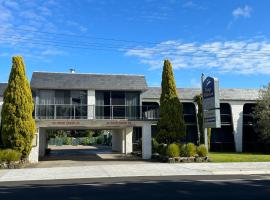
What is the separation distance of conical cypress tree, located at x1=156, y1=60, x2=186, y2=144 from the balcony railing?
1699 millimetres

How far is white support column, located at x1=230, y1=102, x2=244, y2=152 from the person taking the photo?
3884 cm

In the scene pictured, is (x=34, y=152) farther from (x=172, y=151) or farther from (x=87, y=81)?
(x=172, y=151)

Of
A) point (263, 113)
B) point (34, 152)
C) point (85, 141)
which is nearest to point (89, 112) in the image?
point (34, 152)

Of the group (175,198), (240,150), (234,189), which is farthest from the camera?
(240,150)

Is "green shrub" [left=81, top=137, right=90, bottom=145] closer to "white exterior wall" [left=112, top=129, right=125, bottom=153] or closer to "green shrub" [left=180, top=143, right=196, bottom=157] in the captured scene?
"white exterior wall" [left=112, top=129, right=125, bottom=153]

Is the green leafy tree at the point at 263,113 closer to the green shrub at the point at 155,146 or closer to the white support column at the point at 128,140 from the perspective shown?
the green shrub at the point at 155,146

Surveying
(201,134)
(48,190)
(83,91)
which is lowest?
(48,190)

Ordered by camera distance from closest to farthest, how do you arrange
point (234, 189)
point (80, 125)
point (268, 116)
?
point (234, 189)
point (80, 125)
point (268, 116)

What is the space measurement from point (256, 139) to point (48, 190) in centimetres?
3121

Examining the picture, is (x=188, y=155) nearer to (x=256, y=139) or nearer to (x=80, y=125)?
(x=80, y=125)

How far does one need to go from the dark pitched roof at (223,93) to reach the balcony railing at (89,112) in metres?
8.41

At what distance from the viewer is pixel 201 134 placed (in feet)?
117

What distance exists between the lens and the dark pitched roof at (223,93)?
38875 mm

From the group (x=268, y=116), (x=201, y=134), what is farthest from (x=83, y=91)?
(x=268, y=116)
